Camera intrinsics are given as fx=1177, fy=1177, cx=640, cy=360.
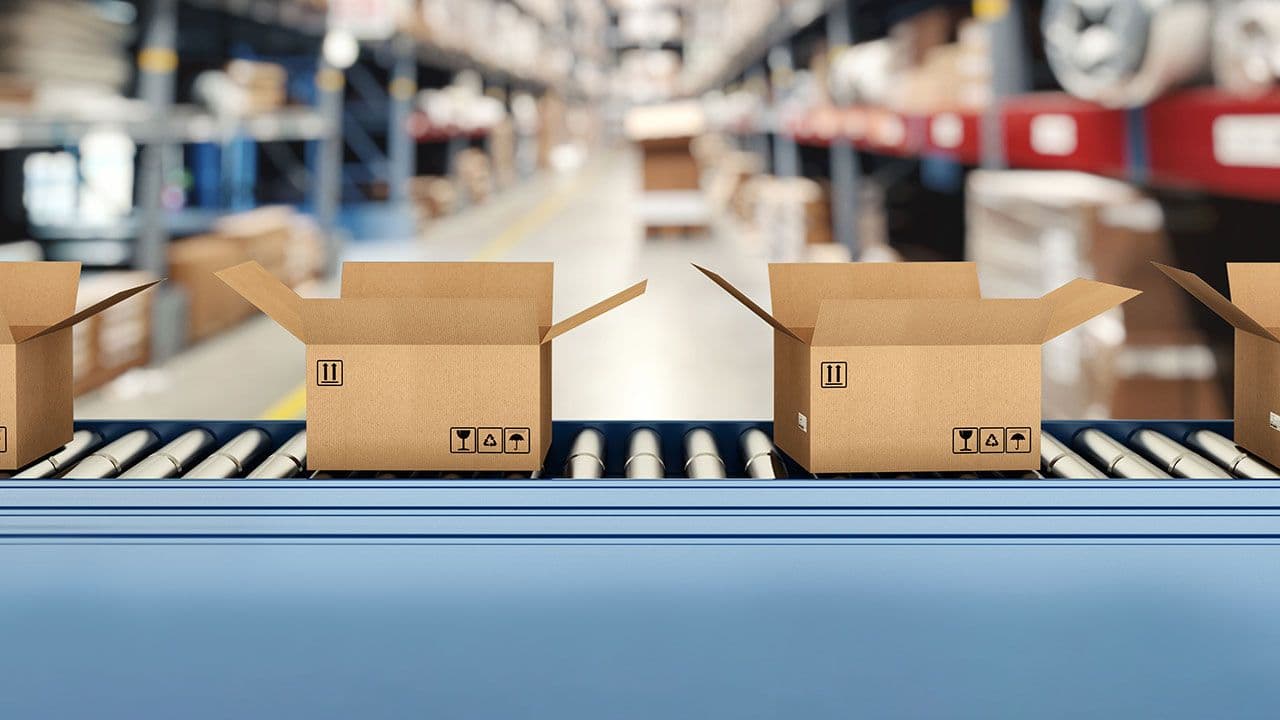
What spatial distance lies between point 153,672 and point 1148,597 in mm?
1004

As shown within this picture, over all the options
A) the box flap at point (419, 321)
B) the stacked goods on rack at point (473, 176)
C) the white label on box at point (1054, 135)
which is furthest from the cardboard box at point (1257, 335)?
the stacked goods on rack at point (473, 176)

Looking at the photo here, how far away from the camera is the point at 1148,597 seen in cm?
119

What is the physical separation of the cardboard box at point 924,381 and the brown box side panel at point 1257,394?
0.61 feet

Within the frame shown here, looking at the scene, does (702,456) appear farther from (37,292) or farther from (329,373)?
(37,292)

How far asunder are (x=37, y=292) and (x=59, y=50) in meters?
4.93

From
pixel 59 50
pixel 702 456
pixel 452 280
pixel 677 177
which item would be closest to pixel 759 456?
pixel 702 456

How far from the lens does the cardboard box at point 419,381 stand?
55.5 inches

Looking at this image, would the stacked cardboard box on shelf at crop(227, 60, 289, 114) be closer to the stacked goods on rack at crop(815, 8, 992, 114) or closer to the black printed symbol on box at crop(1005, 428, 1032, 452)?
the stacked goods on rack at crop(815, 8, 992, 114)

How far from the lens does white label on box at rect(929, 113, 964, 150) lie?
12.6 feet

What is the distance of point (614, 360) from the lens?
516 cm

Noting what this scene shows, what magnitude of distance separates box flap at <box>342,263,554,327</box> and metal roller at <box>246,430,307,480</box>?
0.72 feet

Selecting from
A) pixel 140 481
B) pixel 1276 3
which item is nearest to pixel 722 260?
pixel 1276 3

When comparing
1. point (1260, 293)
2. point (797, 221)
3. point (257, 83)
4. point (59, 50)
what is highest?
point (257, 83)

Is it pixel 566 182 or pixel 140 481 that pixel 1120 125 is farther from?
pixel 566 182
